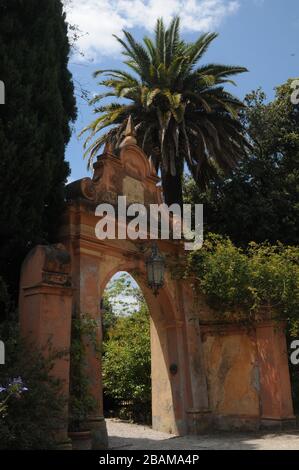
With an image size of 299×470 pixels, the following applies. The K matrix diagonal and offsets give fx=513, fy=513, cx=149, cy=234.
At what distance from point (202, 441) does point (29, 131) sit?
6423 millimetres

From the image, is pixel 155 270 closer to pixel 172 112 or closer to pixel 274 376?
→ pixel 274 376

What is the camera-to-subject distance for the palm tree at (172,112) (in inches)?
643

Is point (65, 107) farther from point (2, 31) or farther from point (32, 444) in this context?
point (32, 444)

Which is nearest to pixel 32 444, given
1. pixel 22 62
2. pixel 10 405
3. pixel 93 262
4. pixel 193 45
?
pixel 10 405

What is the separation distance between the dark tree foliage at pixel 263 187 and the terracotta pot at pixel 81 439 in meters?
10.8

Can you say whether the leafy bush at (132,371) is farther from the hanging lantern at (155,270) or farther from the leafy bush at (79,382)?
the leafy bush at (79,382)

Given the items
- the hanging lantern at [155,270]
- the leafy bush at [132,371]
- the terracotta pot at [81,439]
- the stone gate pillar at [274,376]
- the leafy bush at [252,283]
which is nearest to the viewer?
the terracotta pot at [81,439]

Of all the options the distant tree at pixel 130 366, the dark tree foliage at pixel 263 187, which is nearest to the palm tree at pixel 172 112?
the dark tree foliage at pixel 263 187

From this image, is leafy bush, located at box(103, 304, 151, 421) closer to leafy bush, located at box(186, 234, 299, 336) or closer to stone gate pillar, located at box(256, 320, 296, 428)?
leafy bush, located at box(186, 234, 299, 336)

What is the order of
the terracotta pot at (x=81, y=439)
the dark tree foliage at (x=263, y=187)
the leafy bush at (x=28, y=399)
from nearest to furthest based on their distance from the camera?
the leafy bush at (x=28, y=399) < the terracotta pot at (x=81, y=439) < the dark tree foliage at (x=263, y=187)

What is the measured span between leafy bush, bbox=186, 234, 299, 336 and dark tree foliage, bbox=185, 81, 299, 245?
251 inches

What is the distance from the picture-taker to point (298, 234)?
17312 mm

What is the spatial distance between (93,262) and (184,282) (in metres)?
2.91

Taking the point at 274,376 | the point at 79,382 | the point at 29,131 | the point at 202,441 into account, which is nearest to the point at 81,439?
the point at 79,382
